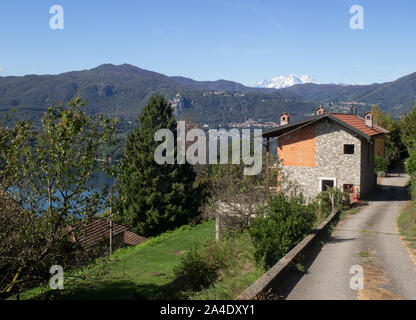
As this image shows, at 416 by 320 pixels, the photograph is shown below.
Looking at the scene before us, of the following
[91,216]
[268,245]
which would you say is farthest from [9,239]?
[268,245]

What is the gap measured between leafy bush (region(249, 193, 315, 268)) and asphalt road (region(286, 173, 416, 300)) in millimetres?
972

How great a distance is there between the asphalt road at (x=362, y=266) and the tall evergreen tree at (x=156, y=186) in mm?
21357

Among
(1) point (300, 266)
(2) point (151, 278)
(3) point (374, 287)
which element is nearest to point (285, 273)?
(1) point (300, 266)

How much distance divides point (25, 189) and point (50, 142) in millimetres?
1251

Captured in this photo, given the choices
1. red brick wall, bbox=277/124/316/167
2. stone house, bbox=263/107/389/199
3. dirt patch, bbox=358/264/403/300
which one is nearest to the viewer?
dirt patch, bbox=358/264/403/300

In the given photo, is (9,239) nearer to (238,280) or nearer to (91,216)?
(91,216)

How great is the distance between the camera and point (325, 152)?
2711cm

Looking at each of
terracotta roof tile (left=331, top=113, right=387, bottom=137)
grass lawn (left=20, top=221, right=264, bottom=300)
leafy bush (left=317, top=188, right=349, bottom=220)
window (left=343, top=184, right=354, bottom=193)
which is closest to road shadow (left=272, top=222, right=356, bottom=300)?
grass lawn (left=20, top=221, right=264, bottom=300)

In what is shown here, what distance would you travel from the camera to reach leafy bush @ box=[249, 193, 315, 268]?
35.1 feet

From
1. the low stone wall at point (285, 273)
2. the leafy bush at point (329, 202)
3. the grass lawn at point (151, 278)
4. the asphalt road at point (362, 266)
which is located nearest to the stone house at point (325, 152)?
the leafy bush at point (329, 202)

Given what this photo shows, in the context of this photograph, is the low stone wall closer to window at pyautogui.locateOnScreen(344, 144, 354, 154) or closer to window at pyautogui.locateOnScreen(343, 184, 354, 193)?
window at pyautogui.locateOnScreen(343, 184, 354, 193)

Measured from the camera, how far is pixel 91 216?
29.9 ft
